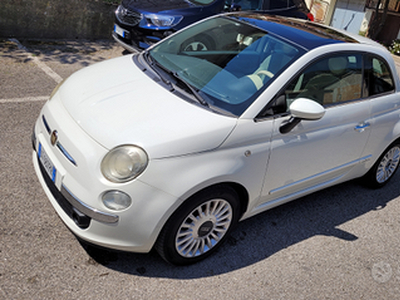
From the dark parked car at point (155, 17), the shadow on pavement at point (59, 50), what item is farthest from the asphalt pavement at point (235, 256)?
the dark parked car at point (155, 17)

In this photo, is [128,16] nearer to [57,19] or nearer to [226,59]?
[57,19]

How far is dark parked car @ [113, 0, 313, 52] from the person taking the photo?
7328 millimetres

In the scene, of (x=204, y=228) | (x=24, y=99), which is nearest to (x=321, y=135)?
(x=204, y=228)

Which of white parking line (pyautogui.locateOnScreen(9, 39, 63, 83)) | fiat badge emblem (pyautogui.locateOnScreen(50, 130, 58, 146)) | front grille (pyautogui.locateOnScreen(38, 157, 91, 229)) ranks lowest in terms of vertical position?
white parking line (pyautogui.locateOnScreen(9, 39, 63, 83))

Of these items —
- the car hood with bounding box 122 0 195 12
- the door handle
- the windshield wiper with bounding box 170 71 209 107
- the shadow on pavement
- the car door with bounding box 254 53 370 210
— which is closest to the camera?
the windshield wiper with bounding box 170 71 209 107

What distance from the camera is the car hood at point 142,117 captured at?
277 cm

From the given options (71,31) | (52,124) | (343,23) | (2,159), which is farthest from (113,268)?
(343,23)

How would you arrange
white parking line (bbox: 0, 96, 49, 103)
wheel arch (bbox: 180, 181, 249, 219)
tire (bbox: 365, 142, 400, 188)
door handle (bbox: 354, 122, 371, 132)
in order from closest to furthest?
wheel arch (bbox: 180, 181, 249, 219)
door handle (bbox: 354, 122, 371, 132)
tire (bbox: 365, 142, 400, 188)
white parking line (bbox: 0, 96, 49, 103)

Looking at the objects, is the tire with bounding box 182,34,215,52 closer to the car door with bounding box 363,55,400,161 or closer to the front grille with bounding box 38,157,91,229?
the car door with bounding box 363,55,400,161

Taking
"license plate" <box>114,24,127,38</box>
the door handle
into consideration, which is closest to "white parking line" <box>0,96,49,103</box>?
"license plate" <box>114,24,127,38</box>

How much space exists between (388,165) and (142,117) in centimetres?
317

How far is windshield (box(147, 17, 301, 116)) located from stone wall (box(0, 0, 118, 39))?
5115 mm

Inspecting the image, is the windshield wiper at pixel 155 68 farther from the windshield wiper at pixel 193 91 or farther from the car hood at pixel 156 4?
the car hood at pixel 156 4

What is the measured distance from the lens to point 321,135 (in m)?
3.52
